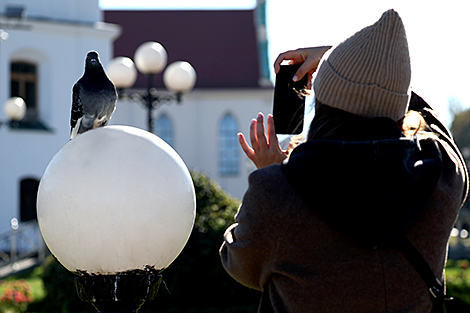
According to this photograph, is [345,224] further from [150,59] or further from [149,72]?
[149,72]

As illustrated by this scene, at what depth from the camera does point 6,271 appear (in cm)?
1717

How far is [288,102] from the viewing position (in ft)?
7.21

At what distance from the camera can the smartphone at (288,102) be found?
2.19 m

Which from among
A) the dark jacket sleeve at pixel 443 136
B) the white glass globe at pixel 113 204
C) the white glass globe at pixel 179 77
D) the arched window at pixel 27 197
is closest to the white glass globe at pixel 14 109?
the white glass globe at pixel 179 77

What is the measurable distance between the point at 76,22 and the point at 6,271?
959 cm

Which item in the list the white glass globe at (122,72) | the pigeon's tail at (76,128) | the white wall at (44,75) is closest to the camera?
the pigeon's tail at (76,128)

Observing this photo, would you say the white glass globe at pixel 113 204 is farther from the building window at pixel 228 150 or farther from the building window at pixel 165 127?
the building window at pixel 228 150

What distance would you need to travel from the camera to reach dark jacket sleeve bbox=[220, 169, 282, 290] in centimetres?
170

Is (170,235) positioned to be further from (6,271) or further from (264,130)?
(6,271)

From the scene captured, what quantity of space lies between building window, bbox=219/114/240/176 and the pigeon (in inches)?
1012

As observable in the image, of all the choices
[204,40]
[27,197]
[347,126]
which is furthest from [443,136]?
[204,40]

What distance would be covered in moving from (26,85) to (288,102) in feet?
71.7

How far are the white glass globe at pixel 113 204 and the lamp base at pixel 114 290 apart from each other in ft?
0.12

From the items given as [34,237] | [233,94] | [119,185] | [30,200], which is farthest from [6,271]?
[119,185]
